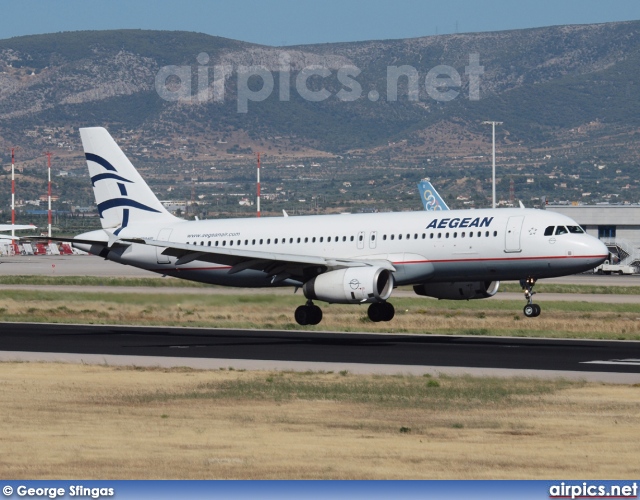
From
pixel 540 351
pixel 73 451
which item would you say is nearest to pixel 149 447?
pixel 73 451

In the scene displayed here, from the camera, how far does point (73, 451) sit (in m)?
23.0

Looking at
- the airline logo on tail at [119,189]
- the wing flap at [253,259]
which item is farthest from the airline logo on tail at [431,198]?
the wing flap at [253,259]

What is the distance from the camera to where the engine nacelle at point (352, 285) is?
148ft

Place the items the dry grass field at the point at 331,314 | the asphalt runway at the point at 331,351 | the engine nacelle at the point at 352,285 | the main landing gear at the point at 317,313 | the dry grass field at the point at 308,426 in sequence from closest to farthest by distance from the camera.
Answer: the dry grass field at the point at 308,426 → the asphalt runway at the point at 331,351 → the engine nacelle at the point at 352,285 → the main landing gear at the point at 317,313 → the dry grass field at the point at 331,314

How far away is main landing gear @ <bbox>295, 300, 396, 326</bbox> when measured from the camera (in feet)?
164

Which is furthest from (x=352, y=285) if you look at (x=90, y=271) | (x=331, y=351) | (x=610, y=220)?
(x=610, y=220)

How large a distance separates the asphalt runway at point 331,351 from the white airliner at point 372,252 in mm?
2099

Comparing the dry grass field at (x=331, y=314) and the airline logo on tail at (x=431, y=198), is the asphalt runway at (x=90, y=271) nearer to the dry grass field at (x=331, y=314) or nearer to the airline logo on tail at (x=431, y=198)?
the airline logo on tail at (x=431, y=198)

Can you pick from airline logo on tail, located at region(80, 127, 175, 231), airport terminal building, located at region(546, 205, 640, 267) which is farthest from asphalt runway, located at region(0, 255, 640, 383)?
airport terminal building, located at region(546, 205, 640, 267)

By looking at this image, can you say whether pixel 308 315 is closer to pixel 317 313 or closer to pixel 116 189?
pixel 317 313

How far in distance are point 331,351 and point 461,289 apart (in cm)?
893

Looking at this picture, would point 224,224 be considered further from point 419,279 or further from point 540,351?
point 540,351

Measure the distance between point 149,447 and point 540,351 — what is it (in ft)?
66.9

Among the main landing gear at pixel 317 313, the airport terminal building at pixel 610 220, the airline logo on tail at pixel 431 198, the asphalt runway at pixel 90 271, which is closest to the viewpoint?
the main landing gear at pixel 317 313
